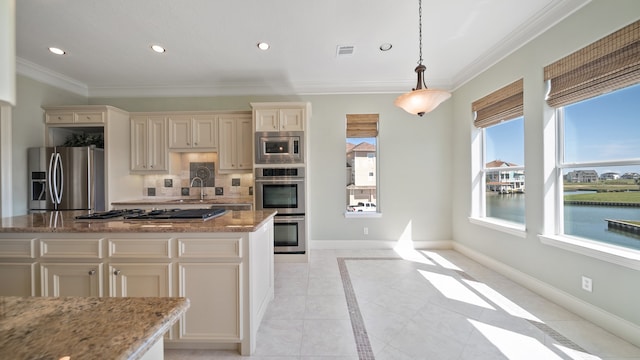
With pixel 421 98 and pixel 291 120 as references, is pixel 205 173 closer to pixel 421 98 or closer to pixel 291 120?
pixel 291 120

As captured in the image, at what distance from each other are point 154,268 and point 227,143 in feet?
8.10

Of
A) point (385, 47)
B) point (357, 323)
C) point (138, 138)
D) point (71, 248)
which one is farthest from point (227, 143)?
point (357, 323)

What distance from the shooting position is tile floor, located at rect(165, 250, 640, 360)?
5.75ft

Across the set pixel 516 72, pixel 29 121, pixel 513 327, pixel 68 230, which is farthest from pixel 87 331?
pixel 29 121

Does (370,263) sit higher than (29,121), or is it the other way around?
(29,121)

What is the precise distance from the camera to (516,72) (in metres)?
2.83

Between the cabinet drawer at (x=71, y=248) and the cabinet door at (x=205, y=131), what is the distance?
2.37 metres

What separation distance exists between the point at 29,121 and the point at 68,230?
3.05 m

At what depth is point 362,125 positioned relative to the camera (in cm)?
421

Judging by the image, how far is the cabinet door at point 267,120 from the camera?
3.62 meters

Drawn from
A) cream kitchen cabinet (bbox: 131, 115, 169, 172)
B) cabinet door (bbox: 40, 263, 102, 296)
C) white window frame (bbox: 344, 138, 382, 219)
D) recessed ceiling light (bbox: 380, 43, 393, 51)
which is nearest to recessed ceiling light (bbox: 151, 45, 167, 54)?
cream kitchen cabinet (bbox: 131, 115, 169, 172)

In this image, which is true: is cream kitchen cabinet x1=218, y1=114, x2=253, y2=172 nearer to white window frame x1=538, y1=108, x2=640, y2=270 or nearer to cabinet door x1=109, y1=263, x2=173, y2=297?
cabinet door x1=109, y1=263, x2=173, y2=297

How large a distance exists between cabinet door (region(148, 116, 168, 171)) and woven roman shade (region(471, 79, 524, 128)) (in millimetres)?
4707

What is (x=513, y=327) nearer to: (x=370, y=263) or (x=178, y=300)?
(x=370, y=263)
